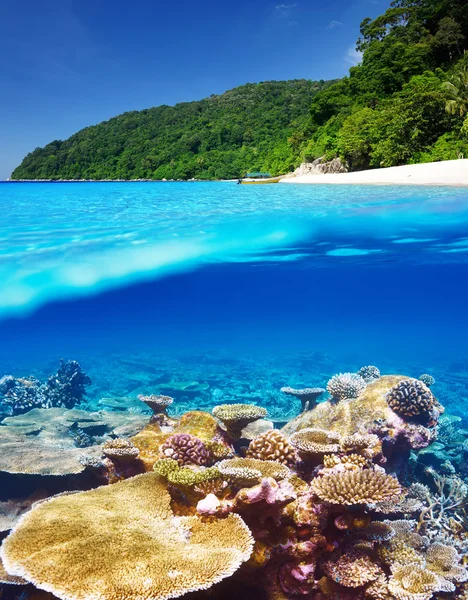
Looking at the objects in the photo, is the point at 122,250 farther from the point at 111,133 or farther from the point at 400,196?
the point at 111,133

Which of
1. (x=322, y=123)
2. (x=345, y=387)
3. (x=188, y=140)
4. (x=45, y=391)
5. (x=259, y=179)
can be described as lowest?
(x=45, y=391)

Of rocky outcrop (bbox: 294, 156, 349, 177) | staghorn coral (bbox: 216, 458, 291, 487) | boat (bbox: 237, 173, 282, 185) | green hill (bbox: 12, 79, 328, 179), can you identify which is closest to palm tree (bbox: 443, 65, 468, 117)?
rocky outcrop (bbox: 294, 156, 349, 177)

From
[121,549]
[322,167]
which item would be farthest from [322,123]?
[121,549]

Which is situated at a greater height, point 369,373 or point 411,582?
point 369,373

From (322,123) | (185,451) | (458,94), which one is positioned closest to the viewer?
(185,451)

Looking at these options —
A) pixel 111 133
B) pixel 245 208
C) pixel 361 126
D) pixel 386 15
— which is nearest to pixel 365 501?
pixel 245 208

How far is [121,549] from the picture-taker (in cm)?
319

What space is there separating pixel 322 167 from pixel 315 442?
142 ft

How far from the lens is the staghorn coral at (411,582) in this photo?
400 centimetres

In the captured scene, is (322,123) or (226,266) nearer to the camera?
(226,266)

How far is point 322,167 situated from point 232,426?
4288cm

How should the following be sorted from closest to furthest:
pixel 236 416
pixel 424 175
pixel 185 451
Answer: pixel 185 451 < pixel 236 416 < pixel 424 175

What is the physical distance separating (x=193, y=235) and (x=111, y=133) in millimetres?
81741

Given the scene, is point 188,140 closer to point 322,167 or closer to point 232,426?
point 322,167
